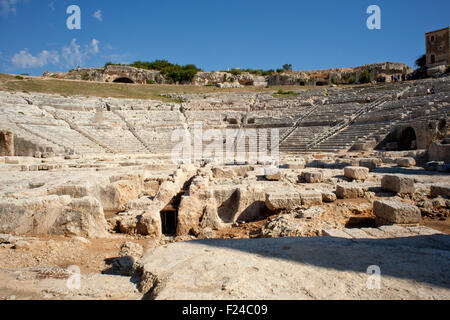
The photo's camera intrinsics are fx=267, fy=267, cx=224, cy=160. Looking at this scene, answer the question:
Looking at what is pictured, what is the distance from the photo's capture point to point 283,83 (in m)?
45.0

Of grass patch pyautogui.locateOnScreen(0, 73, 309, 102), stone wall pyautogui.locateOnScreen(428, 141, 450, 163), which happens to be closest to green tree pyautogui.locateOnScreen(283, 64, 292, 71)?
grass patch pyautogui.locateOnScreen(0, 73, 309, 102)

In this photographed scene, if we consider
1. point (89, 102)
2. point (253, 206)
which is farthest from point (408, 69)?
point (253, 206)

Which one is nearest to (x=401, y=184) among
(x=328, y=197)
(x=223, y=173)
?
(x=328, y=197)

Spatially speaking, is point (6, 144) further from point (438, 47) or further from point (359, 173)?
point (438, 47)

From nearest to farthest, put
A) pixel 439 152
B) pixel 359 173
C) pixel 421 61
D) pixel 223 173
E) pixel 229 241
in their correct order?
pixel 229 241 < pixel 359 173 < pixel 223 173 < pixel 439 152 < pixel 421 61

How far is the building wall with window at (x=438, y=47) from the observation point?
113 feet

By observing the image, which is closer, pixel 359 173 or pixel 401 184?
pixel 401 184

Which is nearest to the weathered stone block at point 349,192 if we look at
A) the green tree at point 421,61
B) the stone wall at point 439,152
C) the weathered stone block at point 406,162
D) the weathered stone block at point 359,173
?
the weathered stone block at point 359,173

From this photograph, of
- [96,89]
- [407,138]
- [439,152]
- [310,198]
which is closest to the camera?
[310,198]

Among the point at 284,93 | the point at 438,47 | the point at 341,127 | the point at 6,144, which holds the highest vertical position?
the point at 438,47

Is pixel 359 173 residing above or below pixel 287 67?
below

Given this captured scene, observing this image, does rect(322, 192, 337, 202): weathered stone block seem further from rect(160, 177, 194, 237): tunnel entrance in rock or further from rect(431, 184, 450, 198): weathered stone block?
rect(160, 177, 194, 237): tunnel entrance in rock

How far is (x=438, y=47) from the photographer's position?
35.4 m

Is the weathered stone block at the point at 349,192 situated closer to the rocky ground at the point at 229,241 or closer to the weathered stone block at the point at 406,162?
the rocky ground at the point at 229,241
